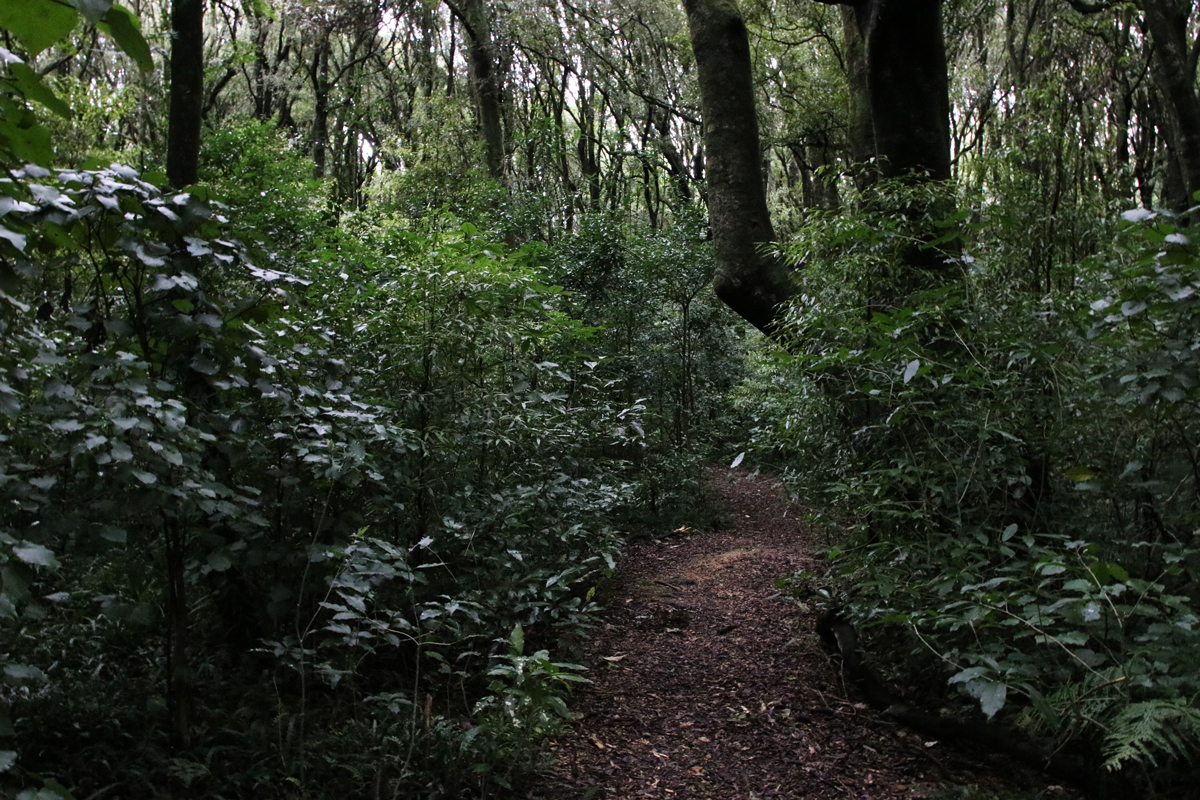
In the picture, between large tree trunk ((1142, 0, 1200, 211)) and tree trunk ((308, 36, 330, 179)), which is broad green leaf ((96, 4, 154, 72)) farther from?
tree trunk ((308, 36, 330, 179))

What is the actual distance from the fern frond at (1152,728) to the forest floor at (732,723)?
513 millimetres

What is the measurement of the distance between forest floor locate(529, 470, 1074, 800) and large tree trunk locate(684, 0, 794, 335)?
2.29 metres

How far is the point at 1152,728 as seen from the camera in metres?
2.22

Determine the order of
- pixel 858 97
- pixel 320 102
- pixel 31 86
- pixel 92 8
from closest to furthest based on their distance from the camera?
pixel 92 8 < pixel 31 86 < pixel 858 97 < pixel 320 102

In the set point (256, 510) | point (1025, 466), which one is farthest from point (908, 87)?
point (256, 510)

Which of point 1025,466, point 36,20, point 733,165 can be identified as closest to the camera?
point 36,20

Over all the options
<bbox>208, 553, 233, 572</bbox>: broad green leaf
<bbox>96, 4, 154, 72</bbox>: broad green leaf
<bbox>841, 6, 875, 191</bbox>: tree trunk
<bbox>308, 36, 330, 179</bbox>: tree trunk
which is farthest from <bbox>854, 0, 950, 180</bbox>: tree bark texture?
<bbox>308, 36, 330, 179</bbox>: tree trunk

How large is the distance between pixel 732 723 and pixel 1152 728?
181cm

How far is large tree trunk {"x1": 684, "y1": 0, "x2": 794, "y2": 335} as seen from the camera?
6.21 meters

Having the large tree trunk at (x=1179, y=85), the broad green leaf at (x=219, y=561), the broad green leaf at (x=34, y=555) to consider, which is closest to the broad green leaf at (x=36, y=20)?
the broad green leaf at (x=34, y=555)

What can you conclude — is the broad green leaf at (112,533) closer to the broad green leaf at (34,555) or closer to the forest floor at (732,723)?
the broad green leaf at (34,555)

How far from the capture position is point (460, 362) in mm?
4719

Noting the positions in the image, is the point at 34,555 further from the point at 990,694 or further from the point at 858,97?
the point at 858,97

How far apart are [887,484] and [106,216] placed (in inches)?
123
